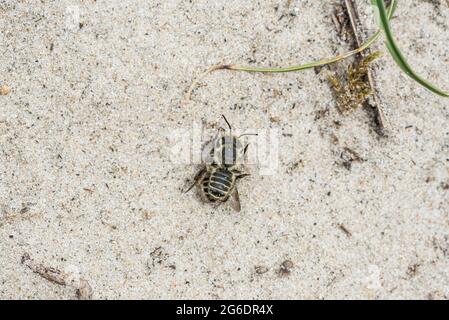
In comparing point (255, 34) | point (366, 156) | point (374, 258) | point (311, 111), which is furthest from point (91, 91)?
point (374, 258)

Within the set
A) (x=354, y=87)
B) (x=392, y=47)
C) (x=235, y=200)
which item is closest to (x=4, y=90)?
(x=235, y=200)

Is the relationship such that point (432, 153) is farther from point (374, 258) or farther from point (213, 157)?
point (213, 157)

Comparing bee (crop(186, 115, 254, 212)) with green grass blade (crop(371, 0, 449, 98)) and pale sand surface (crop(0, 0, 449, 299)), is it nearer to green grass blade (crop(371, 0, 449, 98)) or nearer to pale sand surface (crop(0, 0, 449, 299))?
pale sand surface (crop(0, 0, 449, 299))

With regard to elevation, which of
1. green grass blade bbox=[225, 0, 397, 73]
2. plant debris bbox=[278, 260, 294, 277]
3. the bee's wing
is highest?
green grass blade bbox=[225, 0, 397, 73]

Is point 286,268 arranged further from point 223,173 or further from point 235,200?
point 223,173

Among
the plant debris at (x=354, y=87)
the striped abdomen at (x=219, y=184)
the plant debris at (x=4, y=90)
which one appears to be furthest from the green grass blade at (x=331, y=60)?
the plant debris at (x=4, y=90)

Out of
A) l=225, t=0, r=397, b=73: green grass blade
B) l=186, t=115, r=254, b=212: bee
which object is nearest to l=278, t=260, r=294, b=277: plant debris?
l=186, t=115, r=254, b=212: bee
